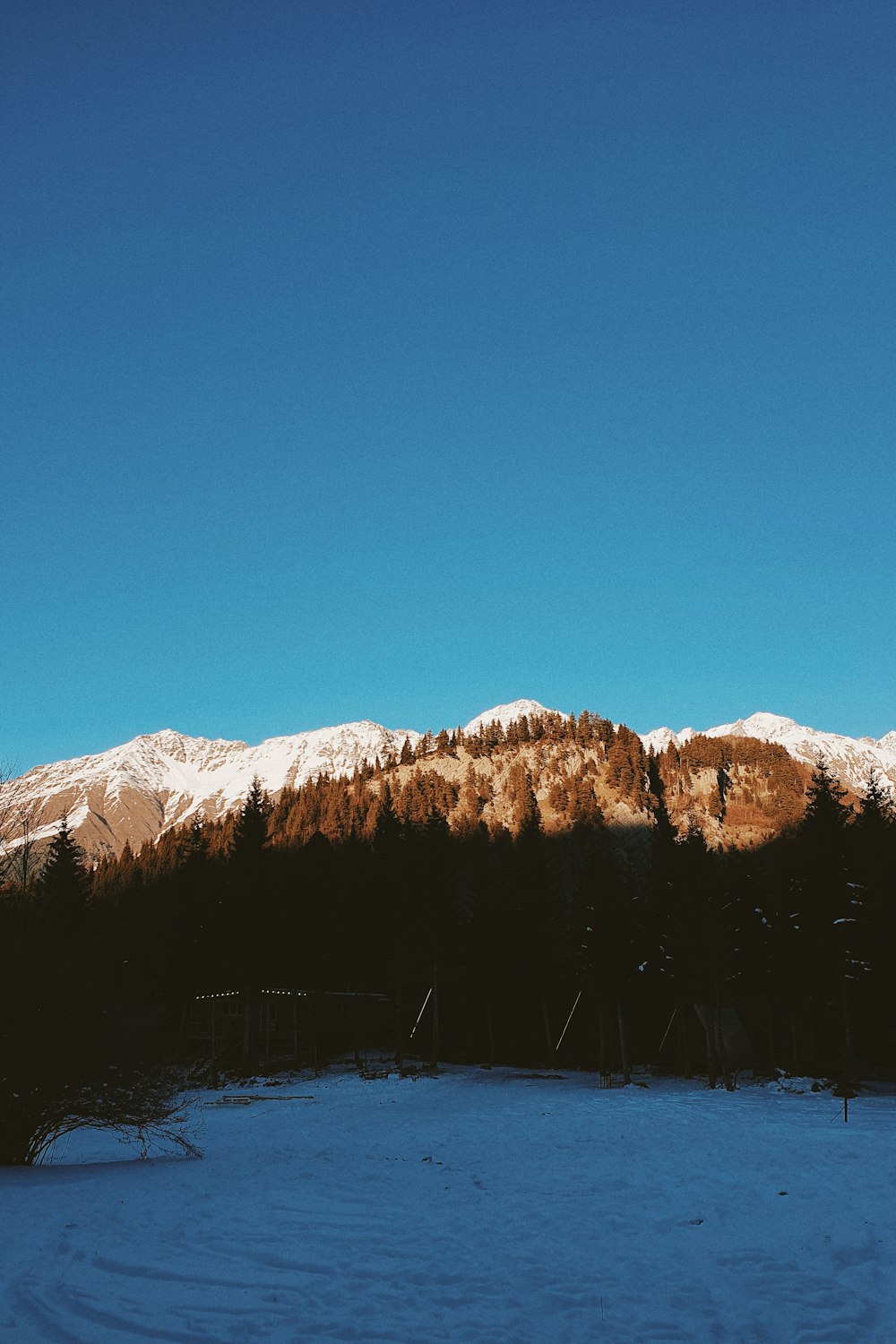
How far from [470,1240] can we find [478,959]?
138ft

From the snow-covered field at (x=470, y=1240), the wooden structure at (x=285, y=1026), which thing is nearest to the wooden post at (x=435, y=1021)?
the wooden structure at (x=285, y=1026)

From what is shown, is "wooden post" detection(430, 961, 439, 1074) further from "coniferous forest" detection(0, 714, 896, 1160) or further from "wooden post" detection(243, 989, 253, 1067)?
"wooden post" detection(243, 989, 253, 1067)

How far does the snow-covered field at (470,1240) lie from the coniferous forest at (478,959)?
5.21 meters

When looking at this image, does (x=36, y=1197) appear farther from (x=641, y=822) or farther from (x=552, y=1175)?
(x=641, y=822)

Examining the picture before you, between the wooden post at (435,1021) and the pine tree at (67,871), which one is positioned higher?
the pine tree at (67,871)

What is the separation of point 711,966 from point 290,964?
31553mm

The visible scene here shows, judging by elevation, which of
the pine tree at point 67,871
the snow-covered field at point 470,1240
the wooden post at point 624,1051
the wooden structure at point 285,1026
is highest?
the pine tree at point 67,871

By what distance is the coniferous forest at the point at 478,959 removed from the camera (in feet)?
64.6

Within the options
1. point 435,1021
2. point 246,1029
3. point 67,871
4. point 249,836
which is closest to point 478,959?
point 435,1021

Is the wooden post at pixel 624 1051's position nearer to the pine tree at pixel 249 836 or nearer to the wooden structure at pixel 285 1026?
the wooden structure at pixel 285 1026

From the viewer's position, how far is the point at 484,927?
5275cm

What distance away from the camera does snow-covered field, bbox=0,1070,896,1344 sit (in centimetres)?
816

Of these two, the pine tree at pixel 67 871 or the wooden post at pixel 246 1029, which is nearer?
the wooden post at pixel 246 1029

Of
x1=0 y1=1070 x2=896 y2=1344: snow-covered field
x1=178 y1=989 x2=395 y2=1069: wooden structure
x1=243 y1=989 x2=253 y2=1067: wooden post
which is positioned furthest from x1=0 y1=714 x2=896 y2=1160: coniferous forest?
x1=0 y1=1070 x2=896 y2=1344: snow-covered field
